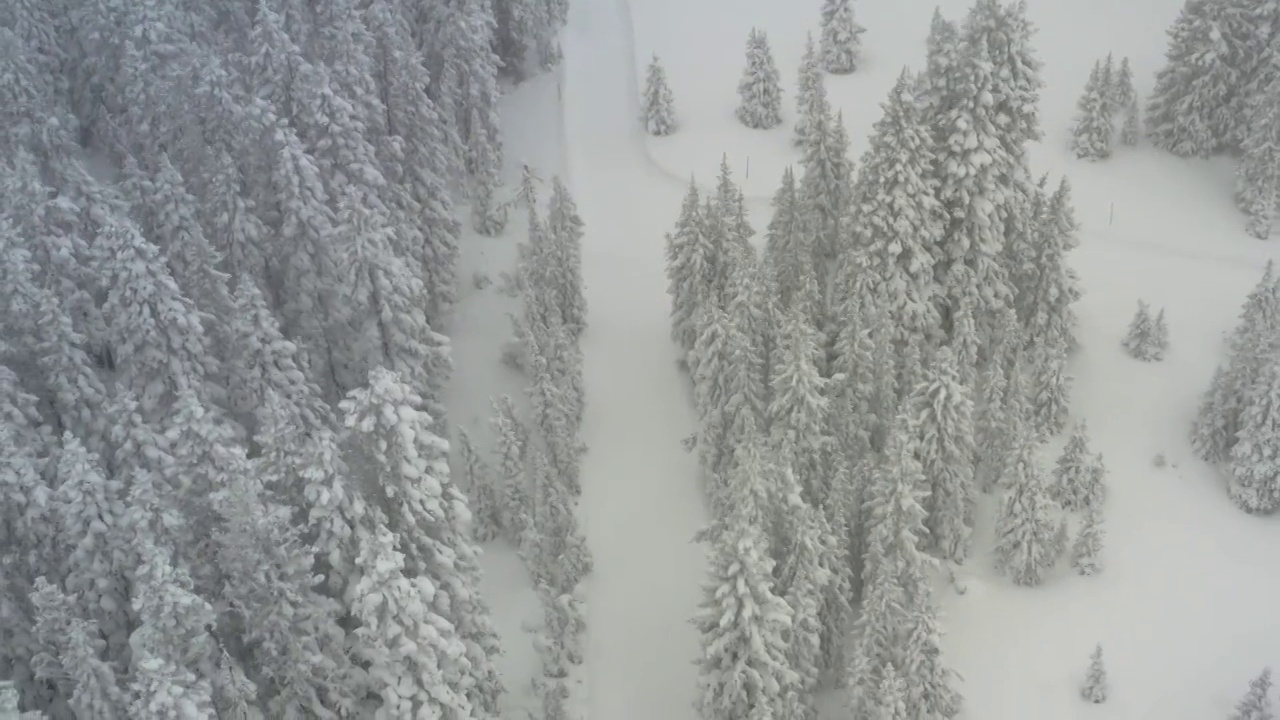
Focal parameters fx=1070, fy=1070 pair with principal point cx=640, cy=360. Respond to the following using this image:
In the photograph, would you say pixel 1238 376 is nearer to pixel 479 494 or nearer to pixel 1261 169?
pixel 1261 169

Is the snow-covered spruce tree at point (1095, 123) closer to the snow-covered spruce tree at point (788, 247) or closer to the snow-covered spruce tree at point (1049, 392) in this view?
the snow-covered spruce tree at point (1049, 392)

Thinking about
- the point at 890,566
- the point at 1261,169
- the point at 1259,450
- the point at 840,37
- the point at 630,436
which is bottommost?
the point at 630,436

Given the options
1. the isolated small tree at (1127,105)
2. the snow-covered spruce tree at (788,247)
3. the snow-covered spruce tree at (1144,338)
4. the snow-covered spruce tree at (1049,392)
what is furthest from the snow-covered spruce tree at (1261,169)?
the snow-covered spruce tree at (788,247)

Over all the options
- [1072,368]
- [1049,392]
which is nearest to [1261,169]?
[1072,368]

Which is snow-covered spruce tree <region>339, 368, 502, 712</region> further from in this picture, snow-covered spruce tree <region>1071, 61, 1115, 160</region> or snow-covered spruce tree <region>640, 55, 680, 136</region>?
snow-covered spruce tree <region>1071, 61, 1115, 160</region>

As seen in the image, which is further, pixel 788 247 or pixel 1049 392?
pixel 788 247

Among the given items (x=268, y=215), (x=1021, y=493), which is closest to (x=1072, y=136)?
(x=1021, y=493)

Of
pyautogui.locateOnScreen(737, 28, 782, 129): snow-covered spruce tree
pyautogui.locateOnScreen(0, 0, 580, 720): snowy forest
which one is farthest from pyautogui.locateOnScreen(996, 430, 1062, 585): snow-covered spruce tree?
pyautogui.locateOnScreen(737, 28, 782, 129): snow-covered spruce tree
